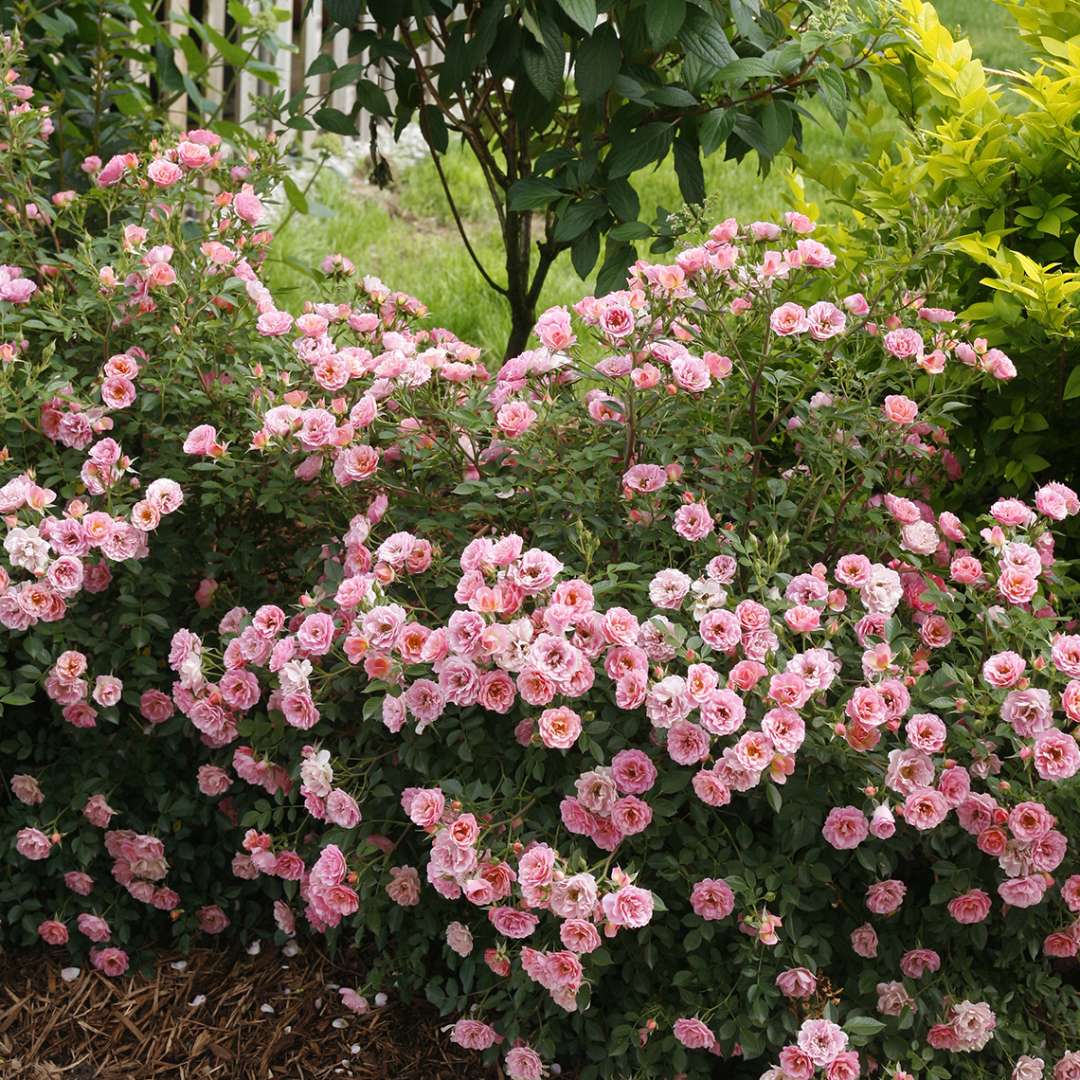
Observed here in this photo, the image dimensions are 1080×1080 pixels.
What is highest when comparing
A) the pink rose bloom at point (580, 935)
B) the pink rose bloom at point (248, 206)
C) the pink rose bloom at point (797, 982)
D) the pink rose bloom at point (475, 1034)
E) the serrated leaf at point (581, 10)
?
the serrated leaf at point (581, 10)

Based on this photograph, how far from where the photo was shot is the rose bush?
1.83 metres

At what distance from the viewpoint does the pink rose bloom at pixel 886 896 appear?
1.90m

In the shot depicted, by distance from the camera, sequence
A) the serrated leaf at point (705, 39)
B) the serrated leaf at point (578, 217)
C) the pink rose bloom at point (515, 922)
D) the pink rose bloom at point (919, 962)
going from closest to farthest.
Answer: the pink rose bloom at point (515, 922) → the pink rose bloom at point (919, 962) → the serrated leaf at point (705, 39) → the serrated leaf at point (578, 217)

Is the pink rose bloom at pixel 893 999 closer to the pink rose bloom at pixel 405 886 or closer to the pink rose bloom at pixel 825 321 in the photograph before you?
the pink rose bloom at pixel 405 886

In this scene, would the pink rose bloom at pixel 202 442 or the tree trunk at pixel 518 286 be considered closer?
the pink rose bloom at pixel 202 442

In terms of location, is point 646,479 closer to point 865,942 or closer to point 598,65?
point 865,942

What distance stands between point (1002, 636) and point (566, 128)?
171 centimetres

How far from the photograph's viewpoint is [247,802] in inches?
88.5

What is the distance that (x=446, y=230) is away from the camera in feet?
16.7

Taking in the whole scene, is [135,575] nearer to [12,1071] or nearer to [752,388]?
[12,1071]

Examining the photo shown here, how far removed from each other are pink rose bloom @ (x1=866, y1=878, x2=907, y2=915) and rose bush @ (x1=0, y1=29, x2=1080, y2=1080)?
0.14ft

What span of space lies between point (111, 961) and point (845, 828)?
4.00ft

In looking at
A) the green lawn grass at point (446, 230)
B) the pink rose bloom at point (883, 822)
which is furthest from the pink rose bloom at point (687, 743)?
the green lawn grass at point (446, 230)

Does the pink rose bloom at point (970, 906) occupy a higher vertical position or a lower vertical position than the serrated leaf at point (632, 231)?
lower
